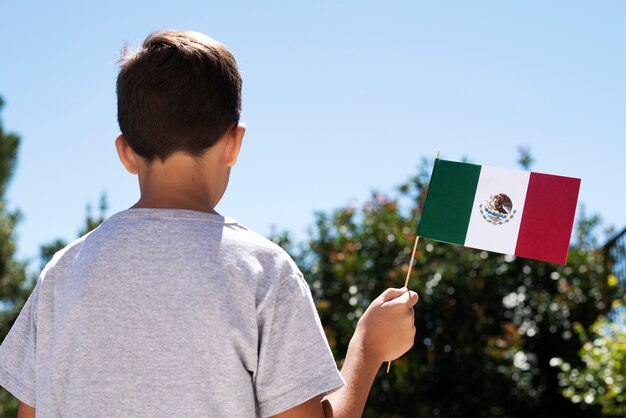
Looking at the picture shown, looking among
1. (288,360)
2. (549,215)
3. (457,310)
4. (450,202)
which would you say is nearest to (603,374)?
(457,310)

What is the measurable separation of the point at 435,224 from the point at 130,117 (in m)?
1.17

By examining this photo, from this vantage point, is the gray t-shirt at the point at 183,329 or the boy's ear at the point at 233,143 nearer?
the gray t-shirt at the point at 183,329

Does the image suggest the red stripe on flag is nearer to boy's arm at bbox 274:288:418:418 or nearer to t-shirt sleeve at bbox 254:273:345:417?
boy's arm at bbox 274:288:418:418

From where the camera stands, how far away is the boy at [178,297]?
4.94 feet

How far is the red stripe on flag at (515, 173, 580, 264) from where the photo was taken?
2.43 meters

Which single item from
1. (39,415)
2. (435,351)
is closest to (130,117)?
(39,415)

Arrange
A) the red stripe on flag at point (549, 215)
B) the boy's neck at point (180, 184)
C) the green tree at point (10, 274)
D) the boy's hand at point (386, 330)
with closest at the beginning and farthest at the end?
the boy's neck at point (180, 184) < the boy's hand at point (386, 330) < the red stripe on flag at point (549, 215) < the green tree at point (10, 274)

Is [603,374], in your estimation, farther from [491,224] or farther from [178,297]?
[178,297]

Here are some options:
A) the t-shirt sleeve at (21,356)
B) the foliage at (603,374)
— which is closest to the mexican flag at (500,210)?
the t-shirt sleeve at (21,356)

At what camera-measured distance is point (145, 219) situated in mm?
1603

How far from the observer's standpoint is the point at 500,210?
2486 millimetres

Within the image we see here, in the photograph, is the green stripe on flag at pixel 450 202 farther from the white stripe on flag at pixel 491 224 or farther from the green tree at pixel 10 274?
the green tree at pixel 10 274

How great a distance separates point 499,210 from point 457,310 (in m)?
3.65

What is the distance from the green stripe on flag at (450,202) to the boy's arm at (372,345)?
1.87ft
